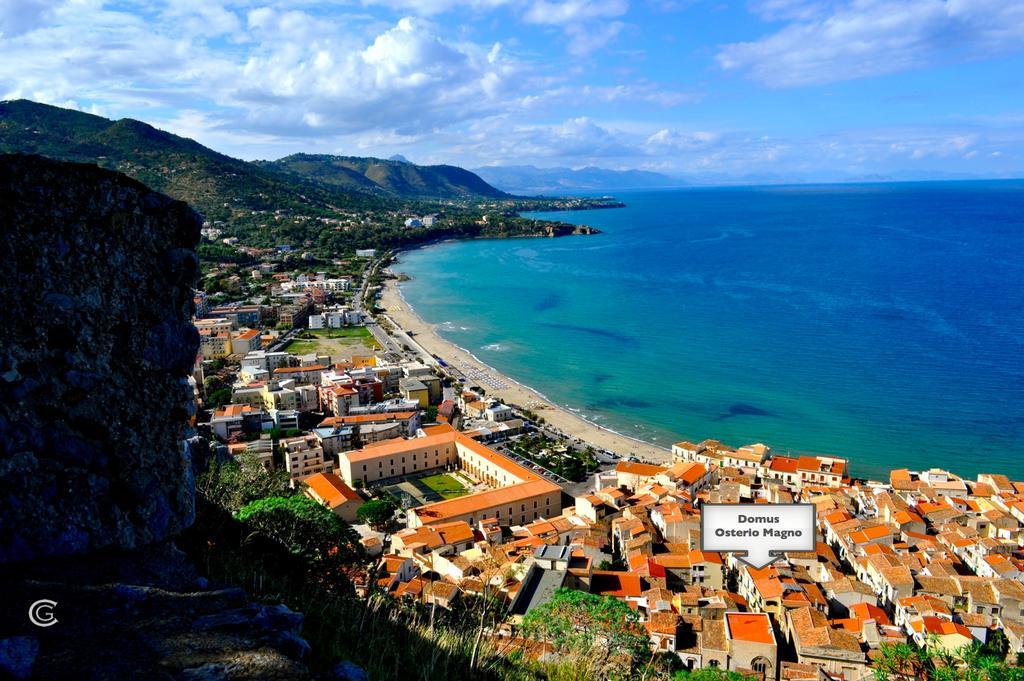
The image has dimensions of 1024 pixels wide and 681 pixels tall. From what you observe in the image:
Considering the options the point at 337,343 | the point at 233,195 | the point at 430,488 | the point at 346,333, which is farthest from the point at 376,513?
the point at 233,195

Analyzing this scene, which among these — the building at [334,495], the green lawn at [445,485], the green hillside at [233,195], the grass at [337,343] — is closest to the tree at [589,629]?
the building at [334,495]

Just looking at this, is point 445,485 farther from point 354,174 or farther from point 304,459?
point 354,174

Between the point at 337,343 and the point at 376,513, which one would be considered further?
the point at 337,343

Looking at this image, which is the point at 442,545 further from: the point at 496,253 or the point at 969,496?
the point at 496,253

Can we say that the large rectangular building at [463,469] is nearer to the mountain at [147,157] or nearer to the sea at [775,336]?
the sea at [775,336]

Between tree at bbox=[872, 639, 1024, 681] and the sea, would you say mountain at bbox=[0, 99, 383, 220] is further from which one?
tree at bbox=[872, 639, 1024, 681]

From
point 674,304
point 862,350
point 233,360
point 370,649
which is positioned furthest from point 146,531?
point 674,304
